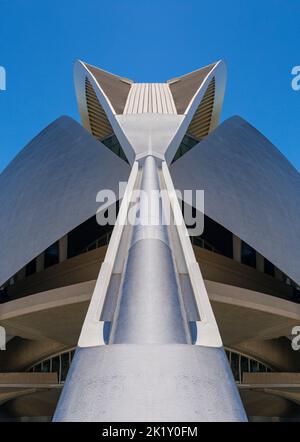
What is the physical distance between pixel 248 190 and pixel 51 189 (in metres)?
5.95

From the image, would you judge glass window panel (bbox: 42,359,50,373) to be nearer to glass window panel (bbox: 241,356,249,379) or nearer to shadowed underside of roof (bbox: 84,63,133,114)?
glass window panel (bbox: 241,356,249,379)

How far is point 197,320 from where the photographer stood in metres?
5.98

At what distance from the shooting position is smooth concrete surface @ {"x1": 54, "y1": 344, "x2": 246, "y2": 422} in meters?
3.97

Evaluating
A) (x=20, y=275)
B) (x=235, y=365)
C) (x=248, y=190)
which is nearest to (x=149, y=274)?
(x=248, y=190)

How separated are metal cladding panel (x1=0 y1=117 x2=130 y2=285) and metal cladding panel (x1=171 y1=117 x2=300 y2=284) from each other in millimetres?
2343

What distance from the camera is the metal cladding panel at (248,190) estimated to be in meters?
13.6

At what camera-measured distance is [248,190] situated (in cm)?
1508

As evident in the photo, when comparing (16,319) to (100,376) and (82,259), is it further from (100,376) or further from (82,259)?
(100,376)

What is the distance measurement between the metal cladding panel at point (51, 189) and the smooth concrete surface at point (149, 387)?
30.0ft

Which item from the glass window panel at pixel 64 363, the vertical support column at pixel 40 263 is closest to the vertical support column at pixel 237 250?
the vertical support column at pixel 40 263

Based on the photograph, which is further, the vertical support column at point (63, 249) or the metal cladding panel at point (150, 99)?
the metal cladding panel at point (150, 99)

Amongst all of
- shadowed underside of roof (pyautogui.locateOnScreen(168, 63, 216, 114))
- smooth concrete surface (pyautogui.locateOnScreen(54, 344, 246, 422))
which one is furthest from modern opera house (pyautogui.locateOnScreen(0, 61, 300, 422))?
shadowed underside of roof (pyautogui.locateOnScreen(168, 63, 216, 114))

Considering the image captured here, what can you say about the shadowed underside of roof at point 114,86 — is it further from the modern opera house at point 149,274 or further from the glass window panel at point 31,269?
the glass window panel at point 31,269
